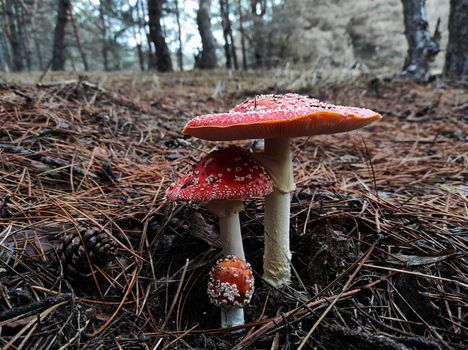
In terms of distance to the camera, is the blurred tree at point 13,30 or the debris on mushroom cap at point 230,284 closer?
the debris on mushroom cap at point 230,284

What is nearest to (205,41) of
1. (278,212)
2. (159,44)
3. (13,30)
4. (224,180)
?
(159,44)

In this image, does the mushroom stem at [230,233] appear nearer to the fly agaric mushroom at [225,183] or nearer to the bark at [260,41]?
the fly agaric mushroom at [225,183]

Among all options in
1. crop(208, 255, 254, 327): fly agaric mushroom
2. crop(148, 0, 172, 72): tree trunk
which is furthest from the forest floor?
crop(148, 0, 172, 72): tree trunk

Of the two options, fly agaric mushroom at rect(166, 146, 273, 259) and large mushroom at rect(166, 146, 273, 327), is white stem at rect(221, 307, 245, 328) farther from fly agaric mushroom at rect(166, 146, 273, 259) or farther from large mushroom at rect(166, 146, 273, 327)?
fly agaric mushroom at rect(166, 146, 273, 259)

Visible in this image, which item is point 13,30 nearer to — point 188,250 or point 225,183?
point 188,250

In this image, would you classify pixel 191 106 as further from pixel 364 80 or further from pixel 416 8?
pixel 416 8

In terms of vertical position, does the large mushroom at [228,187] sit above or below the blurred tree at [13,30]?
below

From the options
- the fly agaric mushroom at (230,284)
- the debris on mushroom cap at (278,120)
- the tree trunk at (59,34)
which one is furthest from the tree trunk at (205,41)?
Answer: the fly agaric mushroom at (230,284)
